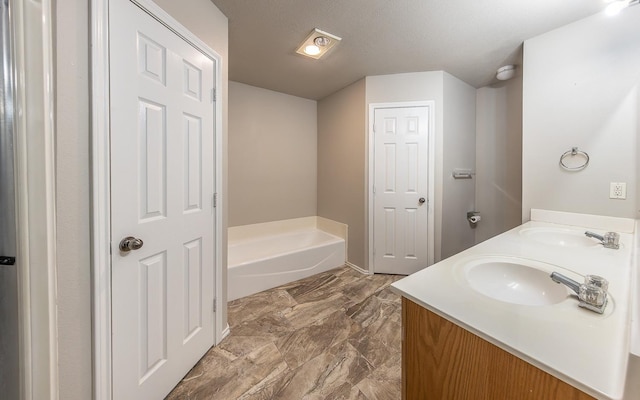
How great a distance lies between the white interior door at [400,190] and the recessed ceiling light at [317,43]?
3.05ft

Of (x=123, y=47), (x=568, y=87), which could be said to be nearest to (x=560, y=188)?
(x=568, y=87)

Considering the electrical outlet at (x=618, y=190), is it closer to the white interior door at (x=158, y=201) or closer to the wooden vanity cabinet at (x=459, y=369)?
the wooden vanity cabinet at (x=459, y=369)

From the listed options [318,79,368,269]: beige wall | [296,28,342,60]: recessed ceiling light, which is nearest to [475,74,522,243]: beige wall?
[318,79,368,269]: beige wall

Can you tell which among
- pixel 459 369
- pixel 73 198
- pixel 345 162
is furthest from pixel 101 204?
pixel 345 162

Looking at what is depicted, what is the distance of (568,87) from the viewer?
1.75m

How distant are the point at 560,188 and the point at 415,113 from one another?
57.5 inches

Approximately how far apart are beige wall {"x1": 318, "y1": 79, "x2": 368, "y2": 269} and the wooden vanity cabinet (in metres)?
2.11

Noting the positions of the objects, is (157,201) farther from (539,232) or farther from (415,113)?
(415,113)

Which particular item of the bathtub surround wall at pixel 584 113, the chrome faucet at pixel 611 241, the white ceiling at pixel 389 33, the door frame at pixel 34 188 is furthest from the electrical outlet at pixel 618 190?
the door frame at pixel 34 188

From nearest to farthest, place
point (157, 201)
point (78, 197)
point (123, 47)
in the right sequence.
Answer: point (78, 197)
point (123, 47)
point (157, 201)

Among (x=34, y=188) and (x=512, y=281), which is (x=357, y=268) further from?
(x=34, y=188)

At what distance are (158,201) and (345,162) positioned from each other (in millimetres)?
2300

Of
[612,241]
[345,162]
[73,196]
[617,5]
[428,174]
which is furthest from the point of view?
[345,162]

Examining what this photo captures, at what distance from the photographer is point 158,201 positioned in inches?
46.1
